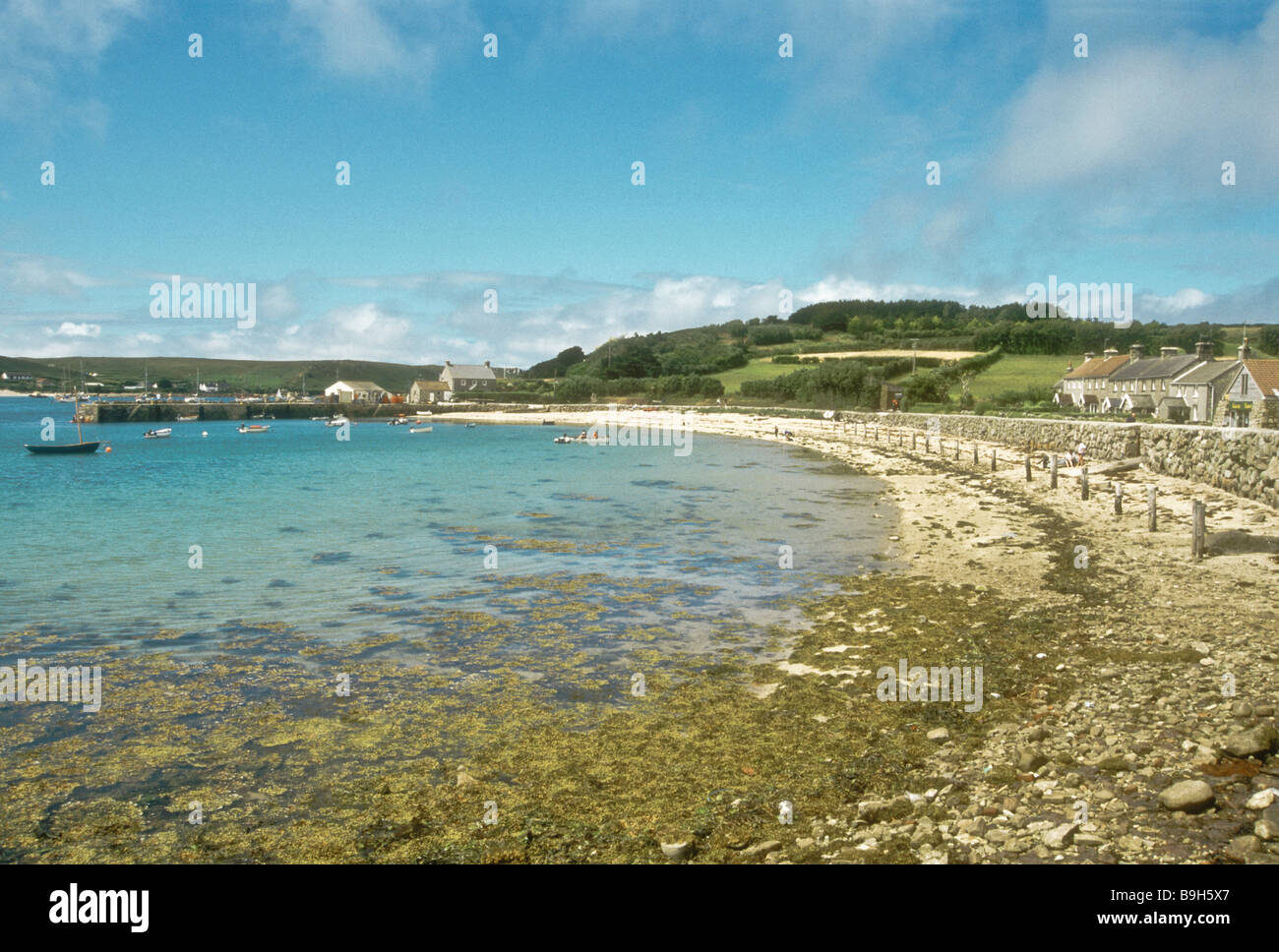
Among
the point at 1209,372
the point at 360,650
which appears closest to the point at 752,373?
the point at 1209,372

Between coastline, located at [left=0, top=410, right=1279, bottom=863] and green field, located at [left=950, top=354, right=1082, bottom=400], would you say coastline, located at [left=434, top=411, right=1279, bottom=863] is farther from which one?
green field, located at [left=950, top=354, right=1082, bottom=400]

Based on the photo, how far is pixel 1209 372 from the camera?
65250 mm

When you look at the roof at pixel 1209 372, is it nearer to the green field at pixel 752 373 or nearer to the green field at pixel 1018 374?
the green field at pixel 1018 374

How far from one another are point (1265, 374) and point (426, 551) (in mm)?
64022

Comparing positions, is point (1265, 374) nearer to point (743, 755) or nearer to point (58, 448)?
point (743, 755)

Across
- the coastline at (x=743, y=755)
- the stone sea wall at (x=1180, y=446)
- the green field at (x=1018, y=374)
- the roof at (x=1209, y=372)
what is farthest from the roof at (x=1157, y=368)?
the coastline at (x=743, y=755)

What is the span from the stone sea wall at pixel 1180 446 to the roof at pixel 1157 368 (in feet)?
93.9

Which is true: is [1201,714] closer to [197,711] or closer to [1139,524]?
[197,711]

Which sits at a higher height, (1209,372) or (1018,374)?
(1018,374)

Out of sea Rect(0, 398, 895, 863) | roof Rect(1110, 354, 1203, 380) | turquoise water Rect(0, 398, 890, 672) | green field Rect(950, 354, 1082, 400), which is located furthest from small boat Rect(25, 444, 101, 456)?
roof Rect(1110, 354, 1203, 380)

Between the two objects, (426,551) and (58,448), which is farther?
(58,448)

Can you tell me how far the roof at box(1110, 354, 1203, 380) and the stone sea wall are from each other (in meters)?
28.6

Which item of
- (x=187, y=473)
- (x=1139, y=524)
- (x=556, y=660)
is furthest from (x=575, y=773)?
(x=187, y=473)

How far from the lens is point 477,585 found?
1797 cm
